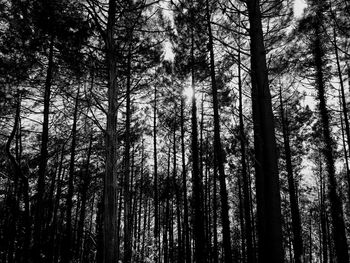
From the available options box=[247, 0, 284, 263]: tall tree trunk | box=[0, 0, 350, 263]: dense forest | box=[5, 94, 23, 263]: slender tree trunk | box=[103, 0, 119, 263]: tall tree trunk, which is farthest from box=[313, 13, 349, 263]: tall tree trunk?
box=[5, 94, 23, 263]: slender tree trunk

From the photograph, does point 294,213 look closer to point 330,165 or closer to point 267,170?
point 330,165

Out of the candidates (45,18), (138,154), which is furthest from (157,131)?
(45,18)

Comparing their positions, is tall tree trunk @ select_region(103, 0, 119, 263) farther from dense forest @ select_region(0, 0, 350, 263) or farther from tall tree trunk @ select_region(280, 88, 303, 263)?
tall tree trunk @ select_region(280, 88, 303, 263)

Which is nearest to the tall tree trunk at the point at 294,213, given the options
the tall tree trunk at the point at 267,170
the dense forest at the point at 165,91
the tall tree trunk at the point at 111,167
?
the dense forest at the point at 165,91

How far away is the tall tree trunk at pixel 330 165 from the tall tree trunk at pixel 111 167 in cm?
898

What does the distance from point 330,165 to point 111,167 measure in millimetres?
11282

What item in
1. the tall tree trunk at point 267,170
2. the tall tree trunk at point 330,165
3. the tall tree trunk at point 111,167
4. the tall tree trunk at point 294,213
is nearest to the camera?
the tall tree trunk at point 267,170

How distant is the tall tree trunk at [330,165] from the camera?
10.2 meters

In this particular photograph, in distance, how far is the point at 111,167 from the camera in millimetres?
3953

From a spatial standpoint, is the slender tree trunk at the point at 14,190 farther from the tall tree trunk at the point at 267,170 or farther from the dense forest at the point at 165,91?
the tall tree trunk at the point at 267,170

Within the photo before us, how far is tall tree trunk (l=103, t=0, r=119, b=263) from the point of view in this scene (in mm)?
3703

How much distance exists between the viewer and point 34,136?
37.4 ft

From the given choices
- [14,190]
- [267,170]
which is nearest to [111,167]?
[267,170]

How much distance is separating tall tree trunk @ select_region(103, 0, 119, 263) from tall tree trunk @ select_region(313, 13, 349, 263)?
8978 mm
